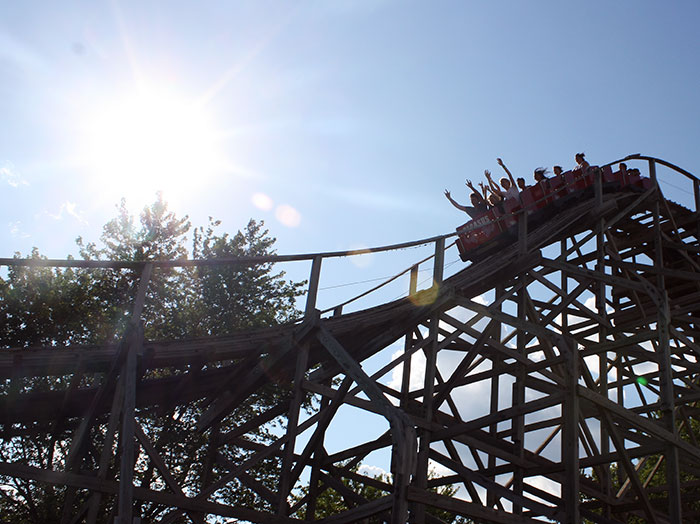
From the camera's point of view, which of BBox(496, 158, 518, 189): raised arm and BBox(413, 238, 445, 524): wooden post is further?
BBox(496, 158, 518, 189): raised arm

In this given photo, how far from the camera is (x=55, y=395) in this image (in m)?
8.76

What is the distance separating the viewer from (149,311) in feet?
60.7

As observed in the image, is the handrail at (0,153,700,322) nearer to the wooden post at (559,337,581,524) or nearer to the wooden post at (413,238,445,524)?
the wooden post at (413,238,445,524)

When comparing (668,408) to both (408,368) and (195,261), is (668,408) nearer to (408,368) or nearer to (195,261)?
(408,368)

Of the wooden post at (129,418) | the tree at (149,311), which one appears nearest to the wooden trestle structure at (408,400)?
the wooden post at (129,418)

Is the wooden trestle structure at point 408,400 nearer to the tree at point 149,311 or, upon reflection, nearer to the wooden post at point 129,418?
the wooden post at point 129,418

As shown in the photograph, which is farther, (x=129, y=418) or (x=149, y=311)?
(x=149, y=311)

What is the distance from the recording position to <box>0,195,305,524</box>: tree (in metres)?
16.0

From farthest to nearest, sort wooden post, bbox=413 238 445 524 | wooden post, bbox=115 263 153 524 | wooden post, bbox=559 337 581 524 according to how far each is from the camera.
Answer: wooden post, bbox=413 238 445 524, wooden post, bbox=559 337 581 524, wooden post, bbox=115 263 153 524

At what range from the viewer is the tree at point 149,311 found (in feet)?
52.5

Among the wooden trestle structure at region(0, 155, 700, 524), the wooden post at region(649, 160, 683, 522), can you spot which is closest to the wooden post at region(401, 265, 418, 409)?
the wooden trestle structure at region(0, 155, 700, 524)

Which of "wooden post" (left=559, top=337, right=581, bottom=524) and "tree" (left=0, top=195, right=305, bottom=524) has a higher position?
"tree" (left=0, top=195, right=305, bottom=524)

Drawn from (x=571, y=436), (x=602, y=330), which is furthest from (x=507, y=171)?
(x=571, y=436)

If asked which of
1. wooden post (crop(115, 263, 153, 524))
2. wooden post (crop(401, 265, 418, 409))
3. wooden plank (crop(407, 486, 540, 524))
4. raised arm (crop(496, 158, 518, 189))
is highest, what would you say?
raised arm (crop(496, 158, 518, 189))
